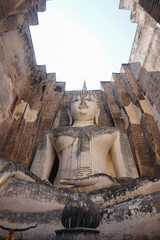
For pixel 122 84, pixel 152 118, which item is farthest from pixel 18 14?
pixel 152 118

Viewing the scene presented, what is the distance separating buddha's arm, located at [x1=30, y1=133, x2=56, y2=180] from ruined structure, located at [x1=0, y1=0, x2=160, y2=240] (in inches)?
22.9

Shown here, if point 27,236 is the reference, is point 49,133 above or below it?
below

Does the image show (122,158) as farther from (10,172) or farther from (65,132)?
(10,172)

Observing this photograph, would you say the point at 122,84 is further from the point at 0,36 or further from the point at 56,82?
the point at 0,36

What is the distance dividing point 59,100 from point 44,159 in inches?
105


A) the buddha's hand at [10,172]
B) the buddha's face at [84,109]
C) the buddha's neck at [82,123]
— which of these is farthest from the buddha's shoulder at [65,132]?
the buddha's hand at [10,172]

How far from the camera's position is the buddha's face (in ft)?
15.6

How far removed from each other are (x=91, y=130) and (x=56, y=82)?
3.02m

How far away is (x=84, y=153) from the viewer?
3801mm

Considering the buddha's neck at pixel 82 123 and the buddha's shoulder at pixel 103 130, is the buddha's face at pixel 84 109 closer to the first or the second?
the buddha's neck at pixel 82 123

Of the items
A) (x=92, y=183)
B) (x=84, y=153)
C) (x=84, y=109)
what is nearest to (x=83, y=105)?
(x=84, y=109)

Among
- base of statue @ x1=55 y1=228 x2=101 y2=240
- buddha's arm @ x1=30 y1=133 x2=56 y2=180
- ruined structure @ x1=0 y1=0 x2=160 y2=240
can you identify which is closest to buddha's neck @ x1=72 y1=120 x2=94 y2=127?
buddha's arm @ x1=30 y1=133 x2=56 y2=180

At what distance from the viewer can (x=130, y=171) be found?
3578 millimetres

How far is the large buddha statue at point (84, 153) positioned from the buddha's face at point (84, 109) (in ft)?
0.85
